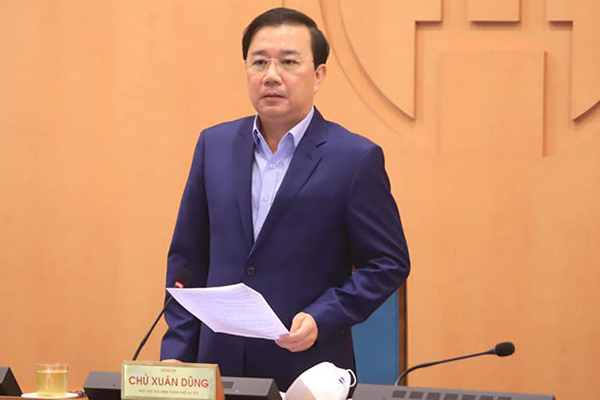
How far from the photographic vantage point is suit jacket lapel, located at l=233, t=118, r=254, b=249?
2.07m

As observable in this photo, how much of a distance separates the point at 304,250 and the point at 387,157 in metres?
1.23

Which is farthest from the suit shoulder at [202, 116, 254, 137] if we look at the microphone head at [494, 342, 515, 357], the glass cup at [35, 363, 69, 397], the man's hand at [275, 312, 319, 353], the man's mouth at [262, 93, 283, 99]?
the microphone head at [494, 342, 515, 357]

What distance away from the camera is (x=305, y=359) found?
79.4 inches

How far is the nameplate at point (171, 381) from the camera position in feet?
4.93

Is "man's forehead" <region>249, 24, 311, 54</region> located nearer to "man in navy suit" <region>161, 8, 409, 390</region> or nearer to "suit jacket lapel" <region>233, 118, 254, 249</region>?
"man in navy suit" <region>161, 8, 409, 390</region>

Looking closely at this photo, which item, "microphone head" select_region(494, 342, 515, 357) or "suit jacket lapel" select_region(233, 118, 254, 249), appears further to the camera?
"suit jacket lapel" select_region(233, 118, 254, 249)

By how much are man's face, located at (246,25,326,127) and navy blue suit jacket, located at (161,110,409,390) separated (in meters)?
0.07

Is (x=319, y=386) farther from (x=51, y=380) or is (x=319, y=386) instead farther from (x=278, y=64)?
(x=278, y=64)

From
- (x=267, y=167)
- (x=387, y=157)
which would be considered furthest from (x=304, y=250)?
(x=387, y=157)

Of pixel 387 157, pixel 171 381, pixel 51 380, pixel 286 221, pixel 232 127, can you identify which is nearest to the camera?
pixel 171 381

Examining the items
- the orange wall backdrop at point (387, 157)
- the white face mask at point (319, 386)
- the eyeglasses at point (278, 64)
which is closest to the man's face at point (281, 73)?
the eyeglasses at point (278, 64)

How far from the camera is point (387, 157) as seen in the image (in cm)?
324

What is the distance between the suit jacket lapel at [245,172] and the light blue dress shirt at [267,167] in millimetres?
20

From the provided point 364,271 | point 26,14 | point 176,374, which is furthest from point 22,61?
point 176,374
